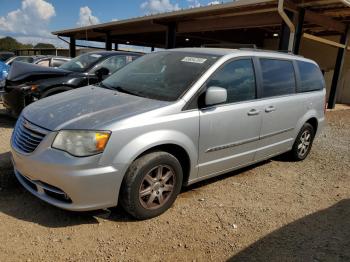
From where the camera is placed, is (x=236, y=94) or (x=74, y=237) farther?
(x=236, y=94)

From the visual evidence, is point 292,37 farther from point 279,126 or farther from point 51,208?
point 51,208

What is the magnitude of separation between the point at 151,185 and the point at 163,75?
134 centimetres

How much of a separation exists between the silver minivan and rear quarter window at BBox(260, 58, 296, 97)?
1cm

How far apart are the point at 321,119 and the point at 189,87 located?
11.1 feet

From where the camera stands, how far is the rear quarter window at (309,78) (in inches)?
211

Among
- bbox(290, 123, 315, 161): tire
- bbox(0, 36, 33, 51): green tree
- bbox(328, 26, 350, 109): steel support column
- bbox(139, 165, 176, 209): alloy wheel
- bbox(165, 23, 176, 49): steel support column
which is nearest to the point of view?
bbox(139, 165, 176, 209): alloy wheel

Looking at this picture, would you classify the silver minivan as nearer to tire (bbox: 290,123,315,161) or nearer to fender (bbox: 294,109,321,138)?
fender (bbox: 294,109,321,138)

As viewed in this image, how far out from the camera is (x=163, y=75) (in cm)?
404

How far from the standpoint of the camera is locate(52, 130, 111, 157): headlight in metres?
2.98

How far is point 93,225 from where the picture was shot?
327 centimetres

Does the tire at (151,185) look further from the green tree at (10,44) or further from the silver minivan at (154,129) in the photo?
the green tree at (10,44)

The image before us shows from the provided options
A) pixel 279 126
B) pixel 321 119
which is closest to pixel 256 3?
pixel 321 119

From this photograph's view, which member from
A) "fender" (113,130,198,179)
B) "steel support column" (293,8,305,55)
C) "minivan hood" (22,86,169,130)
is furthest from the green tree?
"fender" (113,130,198,179)

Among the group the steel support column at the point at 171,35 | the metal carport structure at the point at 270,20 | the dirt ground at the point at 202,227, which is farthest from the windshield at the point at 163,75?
the steel support column at the point at 171,35
